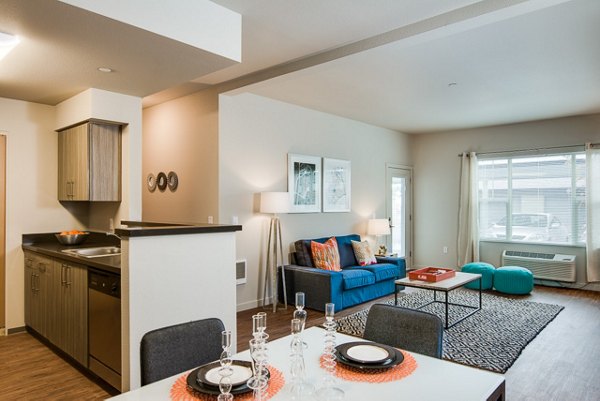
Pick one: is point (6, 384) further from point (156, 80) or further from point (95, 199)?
point (156, 80)

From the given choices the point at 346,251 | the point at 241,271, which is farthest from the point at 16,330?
the point at 346,251

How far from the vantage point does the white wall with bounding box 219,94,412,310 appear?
488 centimetres

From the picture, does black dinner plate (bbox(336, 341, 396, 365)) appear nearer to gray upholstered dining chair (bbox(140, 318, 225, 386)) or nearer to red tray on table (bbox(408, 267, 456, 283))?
gray upholstered dining chair (bbox(140, 318, 225, 386))

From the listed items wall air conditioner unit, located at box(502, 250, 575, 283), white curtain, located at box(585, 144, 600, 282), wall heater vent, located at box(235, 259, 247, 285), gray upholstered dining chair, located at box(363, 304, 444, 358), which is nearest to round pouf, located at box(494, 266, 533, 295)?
wall air conditioner unit, located at box(502, 250, 575, 283)

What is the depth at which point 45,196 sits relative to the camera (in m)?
4.39

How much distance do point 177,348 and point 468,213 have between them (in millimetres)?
6773

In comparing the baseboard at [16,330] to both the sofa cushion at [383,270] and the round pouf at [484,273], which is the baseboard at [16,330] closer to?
the sofa cushion at [383,270]

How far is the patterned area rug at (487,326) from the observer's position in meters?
3.45

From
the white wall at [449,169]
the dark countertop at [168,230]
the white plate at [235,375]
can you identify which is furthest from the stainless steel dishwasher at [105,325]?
the white wall at [449,169]

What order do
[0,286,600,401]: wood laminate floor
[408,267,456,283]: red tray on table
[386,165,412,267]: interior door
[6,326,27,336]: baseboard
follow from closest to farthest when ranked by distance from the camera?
[0,286,600,401]: wood laminate floor < [6,326,27,336]: baseboard < [408,267,456,283]: red tray on table < [386,165,412,267]: interior door

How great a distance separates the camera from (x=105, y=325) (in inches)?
109

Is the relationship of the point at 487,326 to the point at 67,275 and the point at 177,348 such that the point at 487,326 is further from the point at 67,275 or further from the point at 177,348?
the point at 67,275

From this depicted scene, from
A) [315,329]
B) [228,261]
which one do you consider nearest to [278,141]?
[228,261]

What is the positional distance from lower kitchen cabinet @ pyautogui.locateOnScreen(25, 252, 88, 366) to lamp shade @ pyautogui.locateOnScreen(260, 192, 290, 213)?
2222mm
